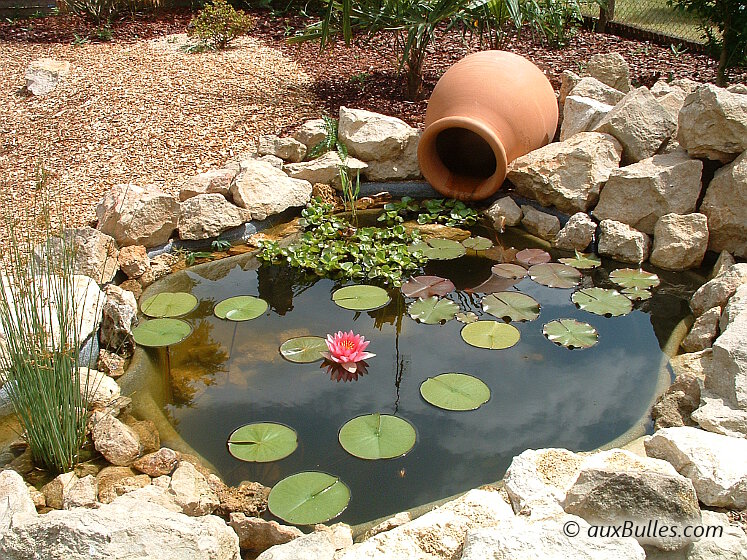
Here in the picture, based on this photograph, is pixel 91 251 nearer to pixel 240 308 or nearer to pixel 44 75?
pixel 240 308

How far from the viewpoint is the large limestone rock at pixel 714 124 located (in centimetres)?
388

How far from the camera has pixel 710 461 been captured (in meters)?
2.14

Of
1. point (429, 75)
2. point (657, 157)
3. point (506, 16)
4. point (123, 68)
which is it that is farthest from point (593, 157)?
point (123, 68)

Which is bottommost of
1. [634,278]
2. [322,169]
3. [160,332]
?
[160,332]

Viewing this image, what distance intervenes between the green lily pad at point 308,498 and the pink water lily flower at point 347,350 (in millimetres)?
660

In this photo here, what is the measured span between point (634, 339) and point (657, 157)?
136cm

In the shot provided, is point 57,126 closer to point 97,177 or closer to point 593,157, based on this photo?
point 97,177

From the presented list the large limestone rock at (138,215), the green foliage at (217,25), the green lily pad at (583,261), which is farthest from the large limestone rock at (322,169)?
the green foliage at (217,25)

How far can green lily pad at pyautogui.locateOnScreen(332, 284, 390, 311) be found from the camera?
370 cm

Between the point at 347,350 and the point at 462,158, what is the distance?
237 centimetres

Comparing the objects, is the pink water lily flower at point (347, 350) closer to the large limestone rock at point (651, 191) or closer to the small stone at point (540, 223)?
the small stone at point (540, 223)

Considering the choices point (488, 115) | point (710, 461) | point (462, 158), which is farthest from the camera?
point (462, 158)

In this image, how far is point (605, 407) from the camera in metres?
2.99

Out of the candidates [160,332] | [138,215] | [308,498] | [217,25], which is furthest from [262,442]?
[217,25]
